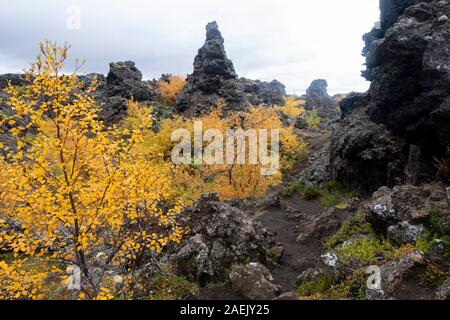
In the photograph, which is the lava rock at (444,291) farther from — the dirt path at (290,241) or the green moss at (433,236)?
the dirt path at (290,241)

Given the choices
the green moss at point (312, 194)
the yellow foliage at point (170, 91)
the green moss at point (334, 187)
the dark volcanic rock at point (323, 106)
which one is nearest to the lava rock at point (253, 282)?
the green moss at point (334, 187)

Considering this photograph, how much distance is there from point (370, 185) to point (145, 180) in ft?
72.3

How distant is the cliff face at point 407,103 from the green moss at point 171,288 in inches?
623

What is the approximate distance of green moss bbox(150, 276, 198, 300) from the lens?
563 inches

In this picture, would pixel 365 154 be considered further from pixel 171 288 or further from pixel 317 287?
pixel 171 288

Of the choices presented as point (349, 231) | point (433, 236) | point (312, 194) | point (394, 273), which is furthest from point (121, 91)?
point (394, 273)

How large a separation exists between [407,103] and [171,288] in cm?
1972

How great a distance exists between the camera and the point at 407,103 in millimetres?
23031

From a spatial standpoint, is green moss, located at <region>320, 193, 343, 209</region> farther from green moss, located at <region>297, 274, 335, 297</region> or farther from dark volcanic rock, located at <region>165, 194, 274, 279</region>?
green moss, located at <region>297, 274, 335, 297</region>

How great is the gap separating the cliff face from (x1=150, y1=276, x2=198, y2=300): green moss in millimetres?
15821

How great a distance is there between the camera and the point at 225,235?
57.0ft

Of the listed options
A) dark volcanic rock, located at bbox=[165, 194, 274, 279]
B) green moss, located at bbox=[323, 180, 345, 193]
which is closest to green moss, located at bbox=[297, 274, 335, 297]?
dark volcanic rock, located at bbox=[165, 194, 274, 279]
